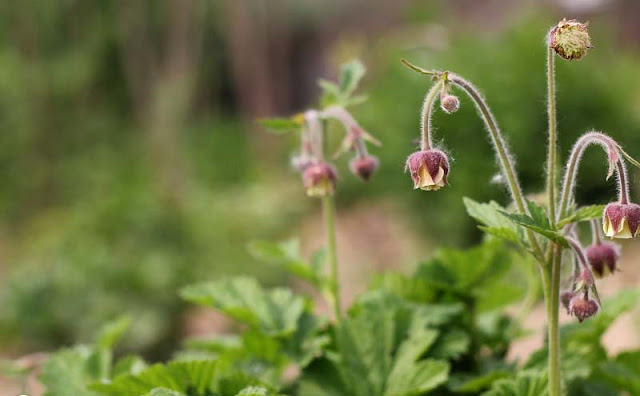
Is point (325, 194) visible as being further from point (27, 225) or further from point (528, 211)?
point (27, 225)

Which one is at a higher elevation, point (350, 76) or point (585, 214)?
point (350, 76)

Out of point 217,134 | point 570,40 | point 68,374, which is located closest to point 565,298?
point 570,40

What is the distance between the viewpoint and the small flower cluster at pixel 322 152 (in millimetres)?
1323

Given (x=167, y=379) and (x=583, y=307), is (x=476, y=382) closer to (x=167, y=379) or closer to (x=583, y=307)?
(x=583, y=307)

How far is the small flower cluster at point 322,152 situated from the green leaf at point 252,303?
0.65 ft

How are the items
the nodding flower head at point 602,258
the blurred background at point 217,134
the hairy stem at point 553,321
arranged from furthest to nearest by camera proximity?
the blurred background at point 217,134 < the nodding flower head at point 602,258 < the hairy stem at point 553,321

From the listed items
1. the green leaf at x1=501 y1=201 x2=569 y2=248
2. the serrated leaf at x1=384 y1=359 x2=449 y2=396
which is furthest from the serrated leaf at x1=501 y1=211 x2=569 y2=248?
the serrated leaf at x1=384 y1=359 x2=449 y2=396

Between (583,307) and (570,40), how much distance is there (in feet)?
1.06

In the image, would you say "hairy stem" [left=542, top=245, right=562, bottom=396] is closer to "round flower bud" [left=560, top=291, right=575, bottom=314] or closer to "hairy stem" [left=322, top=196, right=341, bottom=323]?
"round flower bud" [left=560, top=291, right=575, bottom=314]

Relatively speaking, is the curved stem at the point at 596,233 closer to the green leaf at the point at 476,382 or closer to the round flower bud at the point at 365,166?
the green leaf at the point at 476,382

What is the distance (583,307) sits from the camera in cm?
102

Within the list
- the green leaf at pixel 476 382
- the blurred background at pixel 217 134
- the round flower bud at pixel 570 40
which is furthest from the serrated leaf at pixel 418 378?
the blurred background at pixel 217 134

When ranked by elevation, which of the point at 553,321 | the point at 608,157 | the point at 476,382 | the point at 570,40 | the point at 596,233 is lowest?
the point at 476,382

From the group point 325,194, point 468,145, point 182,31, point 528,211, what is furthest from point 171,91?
point 528,211
